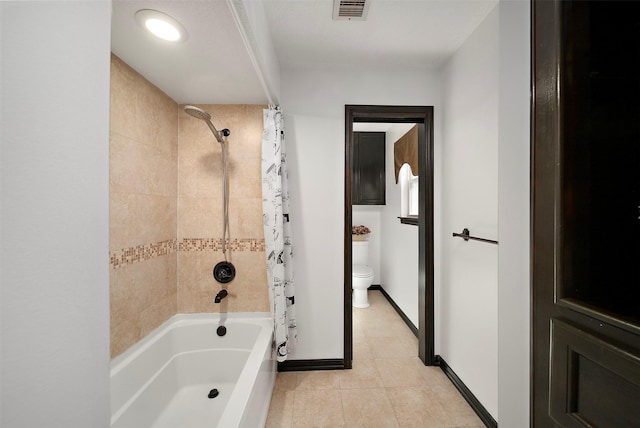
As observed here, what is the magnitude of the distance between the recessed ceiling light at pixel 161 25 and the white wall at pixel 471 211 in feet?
5.44

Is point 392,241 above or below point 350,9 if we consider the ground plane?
below

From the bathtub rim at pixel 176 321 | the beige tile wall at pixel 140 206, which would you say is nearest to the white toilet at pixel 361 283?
the bathtub rim at pixel 176 321

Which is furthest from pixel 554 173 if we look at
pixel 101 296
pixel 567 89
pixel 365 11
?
pixel 365 11

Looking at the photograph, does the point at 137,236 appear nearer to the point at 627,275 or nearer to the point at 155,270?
Answer: the point at 155,270

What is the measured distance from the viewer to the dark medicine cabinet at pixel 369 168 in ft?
13.3

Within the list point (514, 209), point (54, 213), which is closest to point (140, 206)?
point (54, 213)

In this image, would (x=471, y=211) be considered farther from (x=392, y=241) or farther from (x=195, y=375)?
(x=195, y=375)

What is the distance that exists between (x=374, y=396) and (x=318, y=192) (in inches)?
58.7

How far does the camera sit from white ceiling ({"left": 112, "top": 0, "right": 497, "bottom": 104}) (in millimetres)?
1190

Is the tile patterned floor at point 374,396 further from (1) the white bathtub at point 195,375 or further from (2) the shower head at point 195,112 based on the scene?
(2) the shower head at point 195,112

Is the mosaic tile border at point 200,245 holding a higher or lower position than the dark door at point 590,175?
lower

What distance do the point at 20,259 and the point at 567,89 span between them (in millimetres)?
1027

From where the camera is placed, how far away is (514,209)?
31.1 inches

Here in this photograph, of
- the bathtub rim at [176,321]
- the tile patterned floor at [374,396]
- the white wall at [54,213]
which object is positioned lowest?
the tile patterned floor at [374,396]
